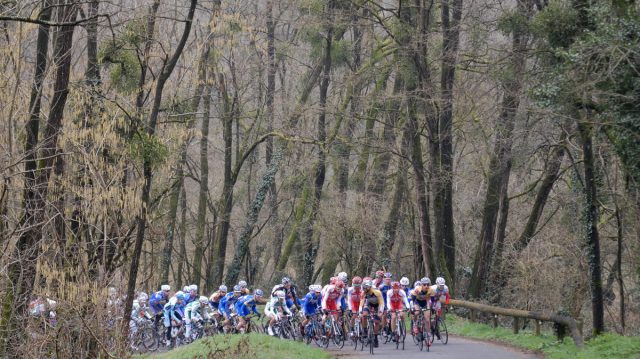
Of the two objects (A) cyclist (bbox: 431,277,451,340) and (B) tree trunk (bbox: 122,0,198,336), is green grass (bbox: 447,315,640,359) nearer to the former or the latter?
(A) cyclist (bbox: 431,277,451,340)

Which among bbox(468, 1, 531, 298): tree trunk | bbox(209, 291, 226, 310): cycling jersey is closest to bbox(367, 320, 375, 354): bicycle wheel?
bbox(209, 291, 226, 310): cycling jersey

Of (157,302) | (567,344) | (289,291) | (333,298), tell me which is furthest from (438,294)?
(157,302)

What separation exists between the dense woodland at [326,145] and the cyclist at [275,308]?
13.0ft

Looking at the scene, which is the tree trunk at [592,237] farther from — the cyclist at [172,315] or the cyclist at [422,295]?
the cyclist at [172,315]

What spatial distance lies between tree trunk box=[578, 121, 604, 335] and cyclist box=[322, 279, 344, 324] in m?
7.33

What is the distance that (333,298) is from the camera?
91.7 feet

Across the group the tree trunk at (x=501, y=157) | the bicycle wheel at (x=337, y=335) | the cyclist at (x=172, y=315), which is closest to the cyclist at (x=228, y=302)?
the cyclist at (x=172, y=315)

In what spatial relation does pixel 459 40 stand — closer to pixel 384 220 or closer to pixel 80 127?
pixel 384 220

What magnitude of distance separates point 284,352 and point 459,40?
723 inches

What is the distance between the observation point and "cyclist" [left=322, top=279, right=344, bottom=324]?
90.5 feet

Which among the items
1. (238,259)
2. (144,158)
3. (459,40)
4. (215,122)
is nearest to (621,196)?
(459,40)

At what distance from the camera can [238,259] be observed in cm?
4241

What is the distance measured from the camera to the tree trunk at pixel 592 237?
25.2 m

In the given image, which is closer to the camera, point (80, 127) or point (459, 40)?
point (80, 127)
